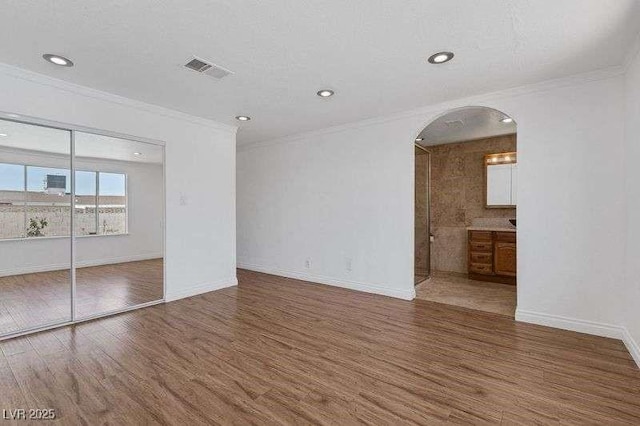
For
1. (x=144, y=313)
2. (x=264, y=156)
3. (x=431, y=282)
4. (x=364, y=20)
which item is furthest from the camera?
(x=264, y=156)

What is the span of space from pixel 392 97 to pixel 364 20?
156 cm

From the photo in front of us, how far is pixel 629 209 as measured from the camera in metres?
2.62

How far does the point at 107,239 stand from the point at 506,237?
20.2ft

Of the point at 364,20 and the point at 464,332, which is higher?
the point at 364,20

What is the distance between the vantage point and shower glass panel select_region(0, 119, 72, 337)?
3.19m

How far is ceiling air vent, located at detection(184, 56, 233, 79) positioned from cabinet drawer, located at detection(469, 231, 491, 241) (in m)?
4.62

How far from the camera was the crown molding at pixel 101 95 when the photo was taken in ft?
9.16

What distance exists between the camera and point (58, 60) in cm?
263

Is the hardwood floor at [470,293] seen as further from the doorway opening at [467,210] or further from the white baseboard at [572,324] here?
the white baseboard at [572,324]

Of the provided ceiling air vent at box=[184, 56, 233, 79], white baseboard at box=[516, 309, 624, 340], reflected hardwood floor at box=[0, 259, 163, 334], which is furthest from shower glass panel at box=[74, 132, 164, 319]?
white baseboard at box=[516, 309, 624, 340]

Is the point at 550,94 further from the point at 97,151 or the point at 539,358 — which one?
the point at 97,151

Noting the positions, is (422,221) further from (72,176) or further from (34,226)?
(34,226)

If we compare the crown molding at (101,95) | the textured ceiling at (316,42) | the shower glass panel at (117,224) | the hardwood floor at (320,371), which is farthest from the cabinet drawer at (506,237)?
the shower glass panel at (117,224)

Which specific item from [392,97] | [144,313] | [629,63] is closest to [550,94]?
[629,63]
